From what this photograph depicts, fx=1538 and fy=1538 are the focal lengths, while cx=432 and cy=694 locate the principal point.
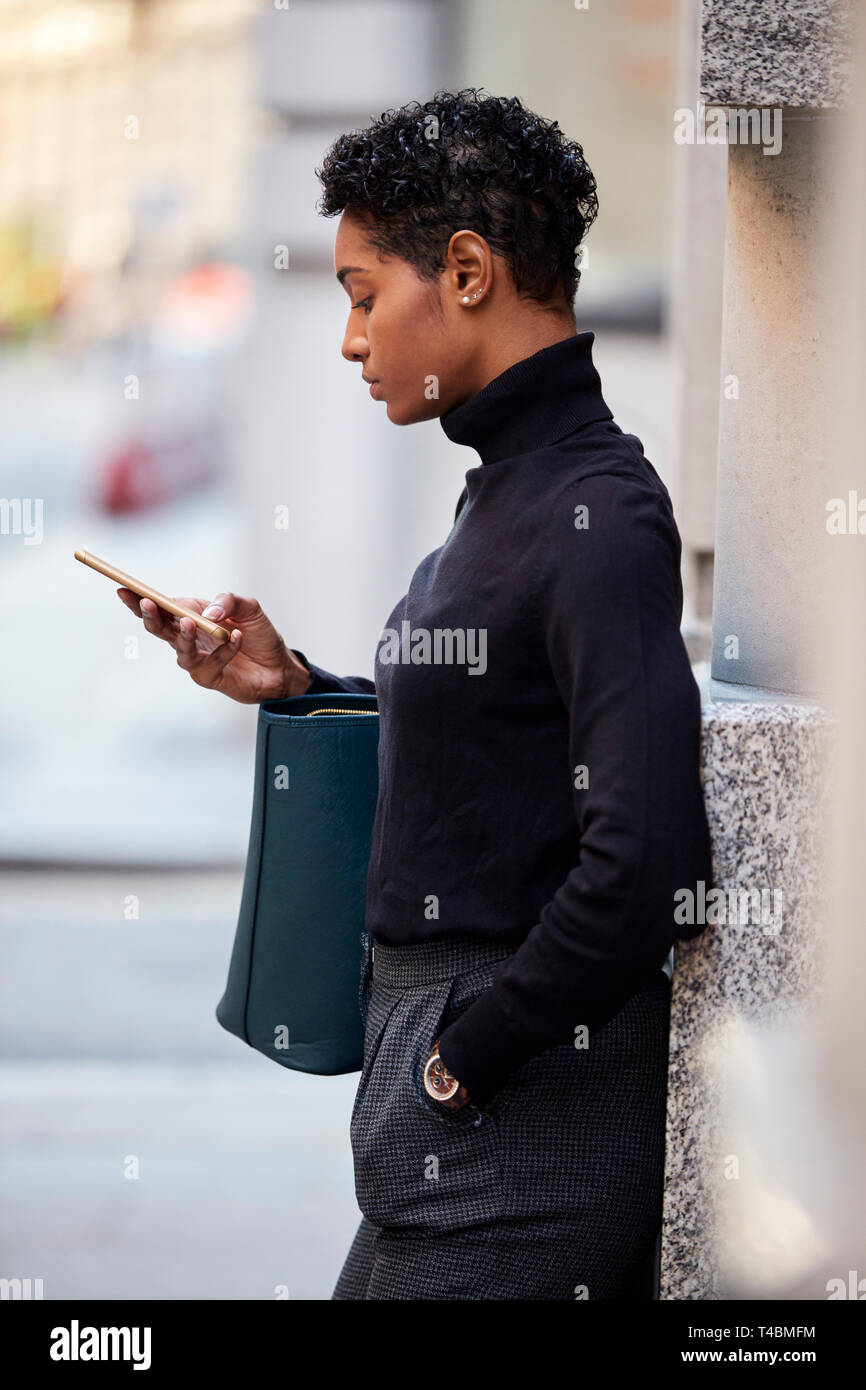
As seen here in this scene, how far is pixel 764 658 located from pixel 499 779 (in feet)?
1.55

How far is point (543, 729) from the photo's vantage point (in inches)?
67.6

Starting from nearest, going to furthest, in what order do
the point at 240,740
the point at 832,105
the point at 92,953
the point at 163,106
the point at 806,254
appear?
the point at 832,105
the point at 806,254
the point at 92,953
the point at 240,740
the point at 163,106

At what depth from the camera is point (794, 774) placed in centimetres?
180

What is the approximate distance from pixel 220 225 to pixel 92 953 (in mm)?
10202

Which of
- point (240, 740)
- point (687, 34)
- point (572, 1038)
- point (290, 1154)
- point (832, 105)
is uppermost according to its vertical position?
point (687, 34)

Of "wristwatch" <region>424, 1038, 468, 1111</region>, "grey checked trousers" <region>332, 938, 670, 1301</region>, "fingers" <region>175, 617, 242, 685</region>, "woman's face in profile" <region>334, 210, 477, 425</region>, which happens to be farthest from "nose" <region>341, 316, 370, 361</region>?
"wristwatch" <region>424, 1038, 468, 1111</region>

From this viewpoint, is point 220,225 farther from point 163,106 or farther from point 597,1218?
point 597,1218

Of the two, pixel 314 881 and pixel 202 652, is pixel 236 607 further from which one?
pixel 314 881

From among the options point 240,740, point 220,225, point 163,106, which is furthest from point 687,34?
point 220,225

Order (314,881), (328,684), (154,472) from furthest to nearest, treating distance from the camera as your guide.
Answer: (154,472)
(328,684)
(314,881)

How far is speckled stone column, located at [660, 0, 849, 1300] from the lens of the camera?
1.76m

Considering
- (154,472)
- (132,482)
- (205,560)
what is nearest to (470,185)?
(205,560)

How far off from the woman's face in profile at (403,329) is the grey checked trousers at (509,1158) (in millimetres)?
646

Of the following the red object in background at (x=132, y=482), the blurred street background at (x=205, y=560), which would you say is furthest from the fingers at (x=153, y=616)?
the red object in background at (x=132, y=482)
